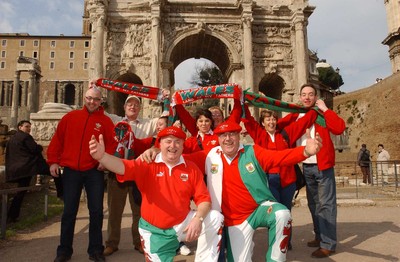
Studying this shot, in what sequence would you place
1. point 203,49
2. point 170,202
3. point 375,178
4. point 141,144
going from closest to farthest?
point 170,202, point 141,144, point 375,178, point 203,49

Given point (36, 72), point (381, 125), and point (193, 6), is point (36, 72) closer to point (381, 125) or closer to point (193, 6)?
point (193, 6)

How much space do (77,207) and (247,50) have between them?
651 inches

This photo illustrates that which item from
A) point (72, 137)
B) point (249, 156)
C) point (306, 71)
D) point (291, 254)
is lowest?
point (291, 254)

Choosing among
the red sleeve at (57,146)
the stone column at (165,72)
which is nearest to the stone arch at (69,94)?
the stone column at (165,72)

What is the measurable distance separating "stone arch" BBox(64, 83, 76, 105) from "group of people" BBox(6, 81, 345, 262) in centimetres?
6689

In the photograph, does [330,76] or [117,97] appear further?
[330,76]

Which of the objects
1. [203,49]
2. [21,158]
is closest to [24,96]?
[203,49]

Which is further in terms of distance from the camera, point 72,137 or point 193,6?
point 193,6

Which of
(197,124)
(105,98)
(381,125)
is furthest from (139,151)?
(381,125)

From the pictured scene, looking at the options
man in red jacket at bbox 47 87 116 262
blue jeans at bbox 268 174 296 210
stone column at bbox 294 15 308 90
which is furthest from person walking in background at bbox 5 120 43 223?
stone column at bbox 294 15 308 90

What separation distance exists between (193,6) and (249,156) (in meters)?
18.3

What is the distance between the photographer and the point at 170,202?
3189 millimetres

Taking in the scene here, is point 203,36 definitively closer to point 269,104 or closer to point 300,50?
point 300,50

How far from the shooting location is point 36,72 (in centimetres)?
3575
